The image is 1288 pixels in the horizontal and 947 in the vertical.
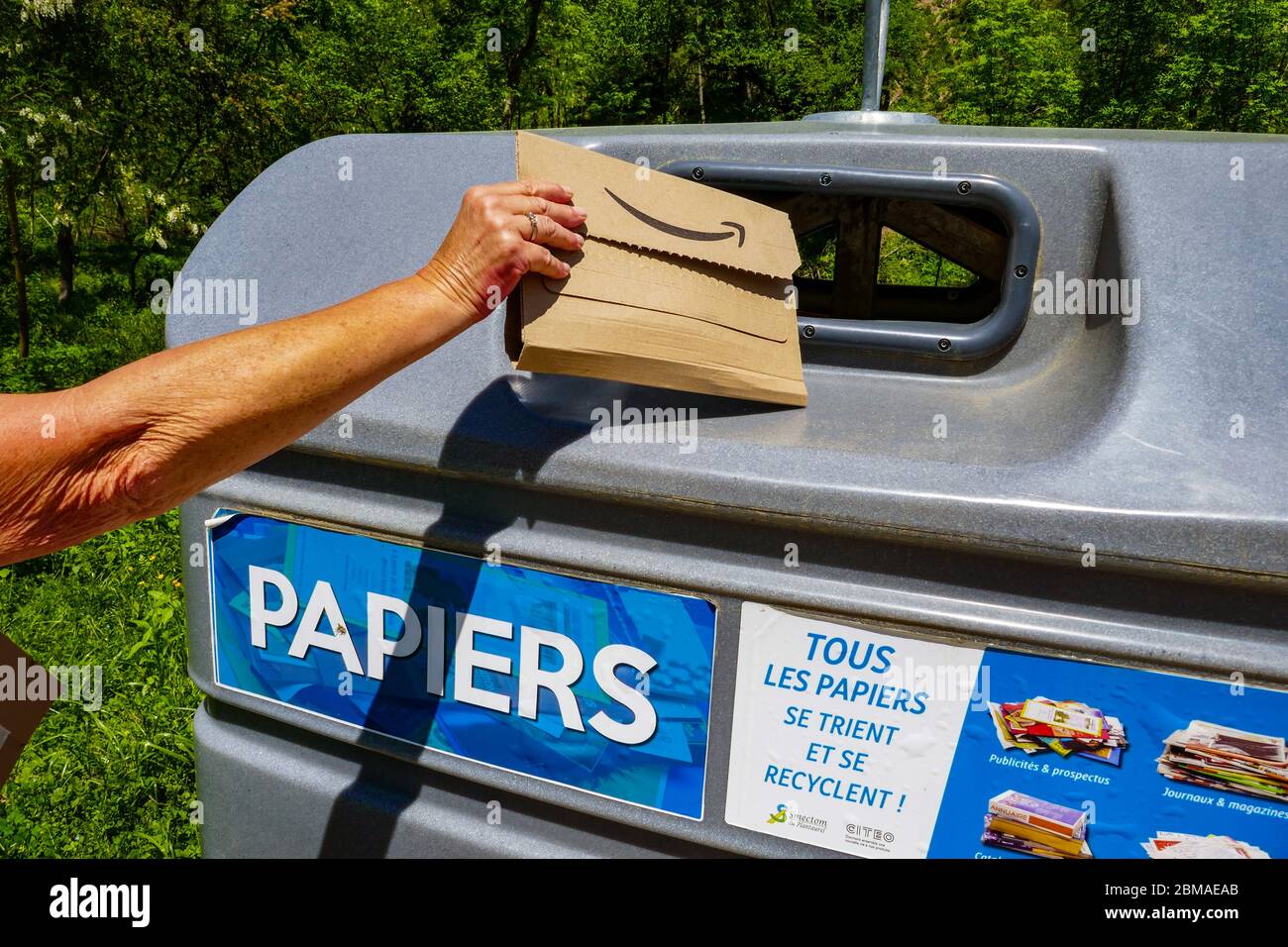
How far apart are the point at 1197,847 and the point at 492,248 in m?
1.20

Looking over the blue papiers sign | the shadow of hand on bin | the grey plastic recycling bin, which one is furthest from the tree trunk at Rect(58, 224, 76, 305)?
the shadow of hand on bin

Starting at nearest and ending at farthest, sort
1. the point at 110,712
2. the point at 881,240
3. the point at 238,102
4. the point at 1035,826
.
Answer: the point at 1035,826
the point at 881,240
the point at 110,712
the point at 238,102

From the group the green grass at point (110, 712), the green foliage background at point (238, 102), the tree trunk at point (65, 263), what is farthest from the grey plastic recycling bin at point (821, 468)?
the tree trunk at point (65, 263)

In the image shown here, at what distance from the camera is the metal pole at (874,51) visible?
2.06m

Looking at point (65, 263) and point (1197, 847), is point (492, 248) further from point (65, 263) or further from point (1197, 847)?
point (65, 263)

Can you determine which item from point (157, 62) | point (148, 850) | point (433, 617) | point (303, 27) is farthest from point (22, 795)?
point (303, 27)

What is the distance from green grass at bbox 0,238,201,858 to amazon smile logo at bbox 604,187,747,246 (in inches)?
88.4

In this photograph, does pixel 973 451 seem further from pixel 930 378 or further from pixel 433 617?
pixel 433 617

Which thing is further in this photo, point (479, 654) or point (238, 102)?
point (238, 102)

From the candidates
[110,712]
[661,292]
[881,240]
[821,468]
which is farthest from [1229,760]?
[110,712]

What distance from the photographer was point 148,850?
8.87 feet

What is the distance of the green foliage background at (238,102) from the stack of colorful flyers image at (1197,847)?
2474mm

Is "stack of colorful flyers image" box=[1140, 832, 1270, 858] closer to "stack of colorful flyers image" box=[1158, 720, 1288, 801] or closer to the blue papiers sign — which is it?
"stack of colorful flyers image" box=[1158, 720, 1288, 801]

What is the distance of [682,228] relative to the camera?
5.10 feet
